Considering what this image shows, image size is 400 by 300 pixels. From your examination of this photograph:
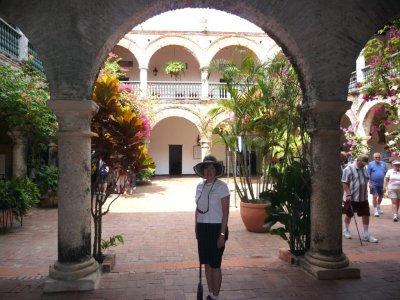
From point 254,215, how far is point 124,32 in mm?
4386

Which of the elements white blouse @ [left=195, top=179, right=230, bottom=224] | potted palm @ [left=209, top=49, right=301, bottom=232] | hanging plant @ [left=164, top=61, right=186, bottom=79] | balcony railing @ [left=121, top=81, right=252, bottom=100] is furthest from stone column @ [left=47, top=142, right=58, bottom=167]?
white blouse @ [left=195, top=179, right=230, bottom=224]

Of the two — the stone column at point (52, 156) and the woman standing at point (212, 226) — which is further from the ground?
the stone column at point (52, 156)

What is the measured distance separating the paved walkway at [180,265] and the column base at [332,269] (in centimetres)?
8

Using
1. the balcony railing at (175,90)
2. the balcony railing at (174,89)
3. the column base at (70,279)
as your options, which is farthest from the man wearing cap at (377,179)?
the balcony railing at (174,89)

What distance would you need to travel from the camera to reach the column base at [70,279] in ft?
13.0

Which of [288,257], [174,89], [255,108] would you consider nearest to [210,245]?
[288,257]

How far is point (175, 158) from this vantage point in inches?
899

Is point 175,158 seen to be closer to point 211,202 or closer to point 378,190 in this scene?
point 378,190

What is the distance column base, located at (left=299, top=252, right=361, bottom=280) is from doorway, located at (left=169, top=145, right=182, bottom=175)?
18495mm

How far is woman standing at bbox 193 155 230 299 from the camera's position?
358 cm

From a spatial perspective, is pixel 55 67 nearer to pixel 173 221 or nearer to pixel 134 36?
pixel 173 221

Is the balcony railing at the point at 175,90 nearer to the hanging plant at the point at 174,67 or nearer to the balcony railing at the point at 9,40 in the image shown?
the hanging plant at the point at 174,67

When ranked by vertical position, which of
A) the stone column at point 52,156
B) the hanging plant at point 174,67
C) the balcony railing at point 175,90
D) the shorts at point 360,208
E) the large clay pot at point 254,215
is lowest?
the large clay pot at point 254,215

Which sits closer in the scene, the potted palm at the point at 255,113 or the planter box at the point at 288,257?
the planter box at the point at 288,257
